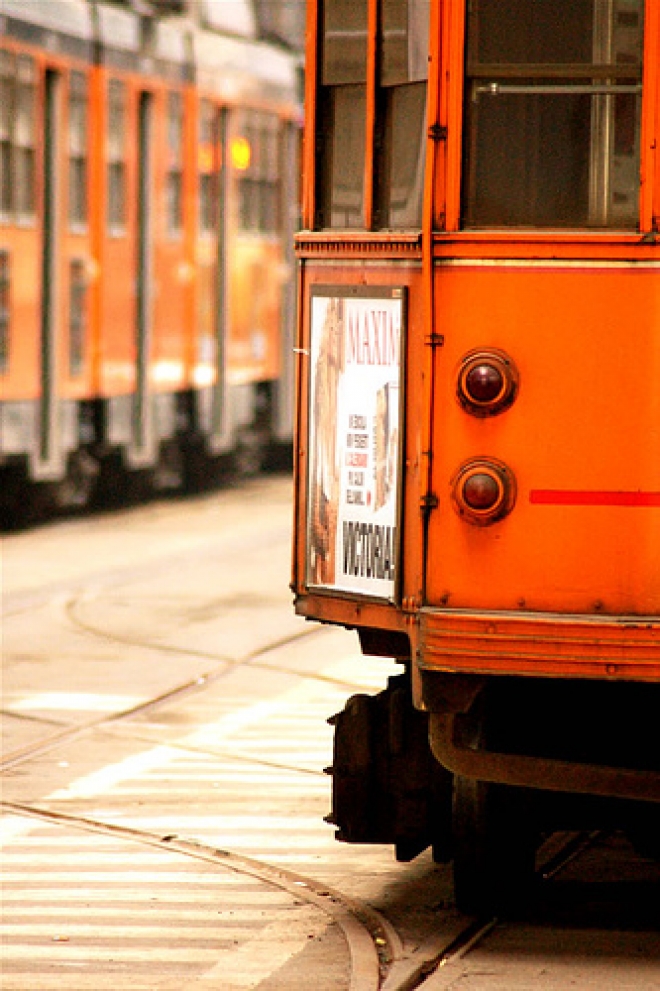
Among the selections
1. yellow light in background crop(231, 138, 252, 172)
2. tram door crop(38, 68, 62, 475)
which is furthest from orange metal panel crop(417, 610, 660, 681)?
yellow light in background crop(231, 138, 252, 172)

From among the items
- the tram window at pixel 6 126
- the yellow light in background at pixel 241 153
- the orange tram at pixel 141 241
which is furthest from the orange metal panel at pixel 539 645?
the yellow light in background at pixel 241 153

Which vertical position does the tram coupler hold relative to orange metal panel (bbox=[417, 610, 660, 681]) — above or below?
below

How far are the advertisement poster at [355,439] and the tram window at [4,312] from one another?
11363 mm

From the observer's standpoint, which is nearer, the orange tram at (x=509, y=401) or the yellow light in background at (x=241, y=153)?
the orange tram at (x=509, y=401)

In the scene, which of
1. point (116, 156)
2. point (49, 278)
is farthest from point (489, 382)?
point (116, 156)

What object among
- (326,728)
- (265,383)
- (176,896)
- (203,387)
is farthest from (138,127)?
(176,896)

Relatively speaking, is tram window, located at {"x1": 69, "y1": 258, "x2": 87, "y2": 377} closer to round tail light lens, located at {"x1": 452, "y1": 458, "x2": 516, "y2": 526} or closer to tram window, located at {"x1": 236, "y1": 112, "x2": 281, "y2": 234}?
tram window, located at {"x1": 236, "y1": 112, "x2": 281, "y2": 234}

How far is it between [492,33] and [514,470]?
115cm

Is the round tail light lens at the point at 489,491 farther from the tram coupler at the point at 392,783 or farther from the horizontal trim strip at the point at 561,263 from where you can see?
the tram coupler at the point at 392,783

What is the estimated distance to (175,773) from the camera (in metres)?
10.3

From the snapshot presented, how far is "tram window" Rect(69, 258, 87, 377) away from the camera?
66.1ft

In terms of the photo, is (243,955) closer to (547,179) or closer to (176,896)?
(176,896)

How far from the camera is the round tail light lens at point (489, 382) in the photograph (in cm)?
700

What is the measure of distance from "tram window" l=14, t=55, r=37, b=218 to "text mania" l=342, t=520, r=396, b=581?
39.4 feet
